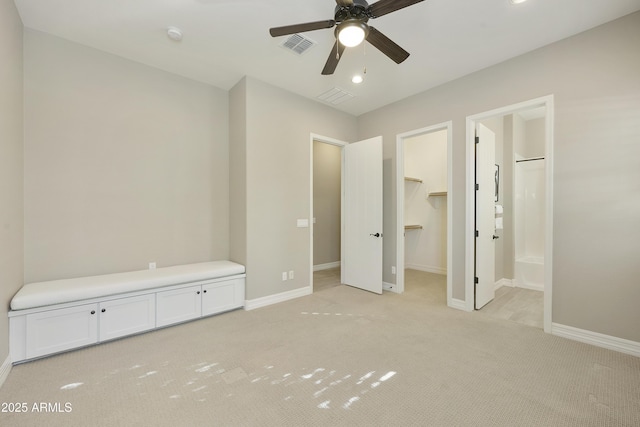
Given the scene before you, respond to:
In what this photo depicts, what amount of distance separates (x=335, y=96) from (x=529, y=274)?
423 cm

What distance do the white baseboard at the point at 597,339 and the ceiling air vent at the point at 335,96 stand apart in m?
3.78

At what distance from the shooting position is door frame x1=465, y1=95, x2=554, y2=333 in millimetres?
2768

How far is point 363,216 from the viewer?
427cm

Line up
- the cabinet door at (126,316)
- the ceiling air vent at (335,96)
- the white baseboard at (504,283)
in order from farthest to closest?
the white baseboard at (504,283) → the ceiling air vent at (335,96) → the cabinet door at (126,316)

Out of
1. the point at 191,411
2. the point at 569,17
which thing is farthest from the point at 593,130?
the point at 191,411

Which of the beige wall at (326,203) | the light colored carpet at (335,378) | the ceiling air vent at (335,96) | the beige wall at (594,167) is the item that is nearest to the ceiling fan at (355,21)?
the ceiling air vent at (335,96)

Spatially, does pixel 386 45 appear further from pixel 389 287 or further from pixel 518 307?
pixel 518 307

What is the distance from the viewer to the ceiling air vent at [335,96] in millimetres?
3863

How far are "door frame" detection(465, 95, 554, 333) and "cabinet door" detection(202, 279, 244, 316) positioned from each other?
2936 millimetres

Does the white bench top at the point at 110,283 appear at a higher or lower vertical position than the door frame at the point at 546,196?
lower

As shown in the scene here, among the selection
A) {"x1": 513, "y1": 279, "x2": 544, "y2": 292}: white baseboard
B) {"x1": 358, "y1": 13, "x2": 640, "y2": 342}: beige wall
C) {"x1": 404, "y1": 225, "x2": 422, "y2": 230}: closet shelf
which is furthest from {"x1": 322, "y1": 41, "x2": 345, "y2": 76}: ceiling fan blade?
{"x1": 513, "y1": 279, "x2": 544, "y2": 292}: white baseboard

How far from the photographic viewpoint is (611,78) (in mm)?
2471

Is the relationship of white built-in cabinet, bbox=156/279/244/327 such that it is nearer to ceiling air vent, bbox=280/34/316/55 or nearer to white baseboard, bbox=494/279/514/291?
ceiling air vent, bbox=280/34/316/55

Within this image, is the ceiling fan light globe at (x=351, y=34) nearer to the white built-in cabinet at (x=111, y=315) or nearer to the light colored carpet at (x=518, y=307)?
the white built-in cabinet at (x=111, y=315)
